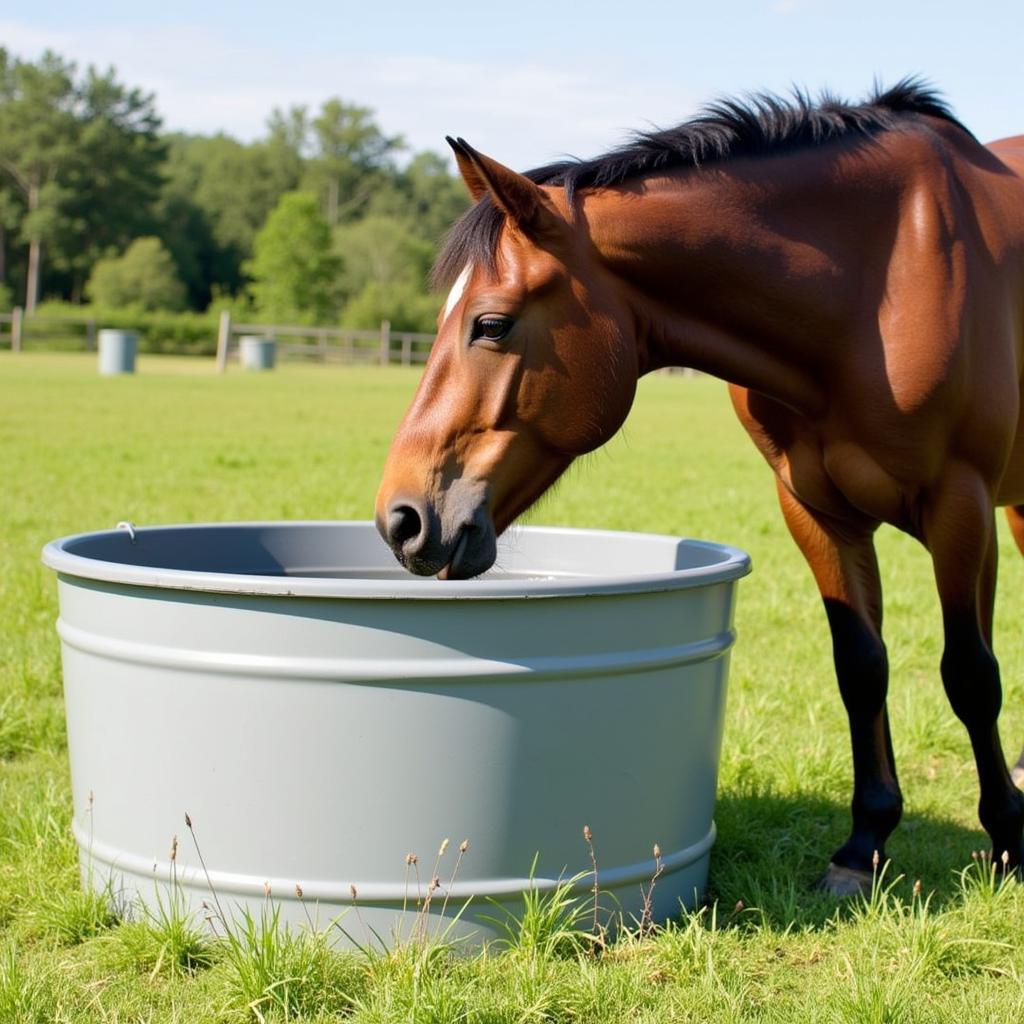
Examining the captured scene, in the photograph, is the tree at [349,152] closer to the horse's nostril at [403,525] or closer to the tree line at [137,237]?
the tree line at [137,237]

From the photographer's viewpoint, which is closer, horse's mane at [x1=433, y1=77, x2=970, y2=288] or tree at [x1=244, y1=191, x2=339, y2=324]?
horse's mane at [x1=433, y1=77, x2=970, y2=288]

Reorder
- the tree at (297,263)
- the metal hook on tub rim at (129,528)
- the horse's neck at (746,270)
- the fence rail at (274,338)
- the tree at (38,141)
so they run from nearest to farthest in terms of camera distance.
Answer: the horse's neck at (746,270)
the metal hook on tub rim at (129,528)
the fence rail at (274,338)
the tree at (297,263)
the tree at (38,141)

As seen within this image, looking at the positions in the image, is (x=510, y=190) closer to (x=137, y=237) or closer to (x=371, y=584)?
(x=371, y=584)

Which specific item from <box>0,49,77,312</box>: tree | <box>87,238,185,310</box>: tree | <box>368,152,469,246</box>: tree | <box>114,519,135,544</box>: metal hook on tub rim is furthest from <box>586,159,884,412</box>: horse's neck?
<box>368,152,469,246</box>: tree

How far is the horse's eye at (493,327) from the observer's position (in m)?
2.71

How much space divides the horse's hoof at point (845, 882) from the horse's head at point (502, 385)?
1.39 m

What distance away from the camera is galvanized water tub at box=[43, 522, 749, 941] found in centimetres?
258

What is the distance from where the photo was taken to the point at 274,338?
142 feet

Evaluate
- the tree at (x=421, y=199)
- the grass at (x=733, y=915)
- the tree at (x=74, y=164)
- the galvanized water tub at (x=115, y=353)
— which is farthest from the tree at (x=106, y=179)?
the grass at (x=733, y=915)

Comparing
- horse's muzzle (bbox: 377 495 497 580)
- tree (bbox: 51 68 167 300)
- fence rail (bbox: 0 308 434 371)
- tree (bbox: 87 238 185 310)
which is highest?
tree (bbox: 51 68 167 300)

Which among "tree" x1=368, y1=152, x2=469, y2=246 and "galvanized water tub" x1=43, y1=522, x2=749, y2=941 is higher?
"tree" x1=368, y1=152, x2=469, y2=246

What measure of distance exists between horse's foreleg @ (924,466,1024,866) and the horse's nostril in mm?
1306

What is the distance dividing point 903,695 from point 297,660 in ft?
10.5

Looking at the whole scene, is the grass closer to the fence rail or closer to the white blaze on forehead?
the white blaze on forehead
